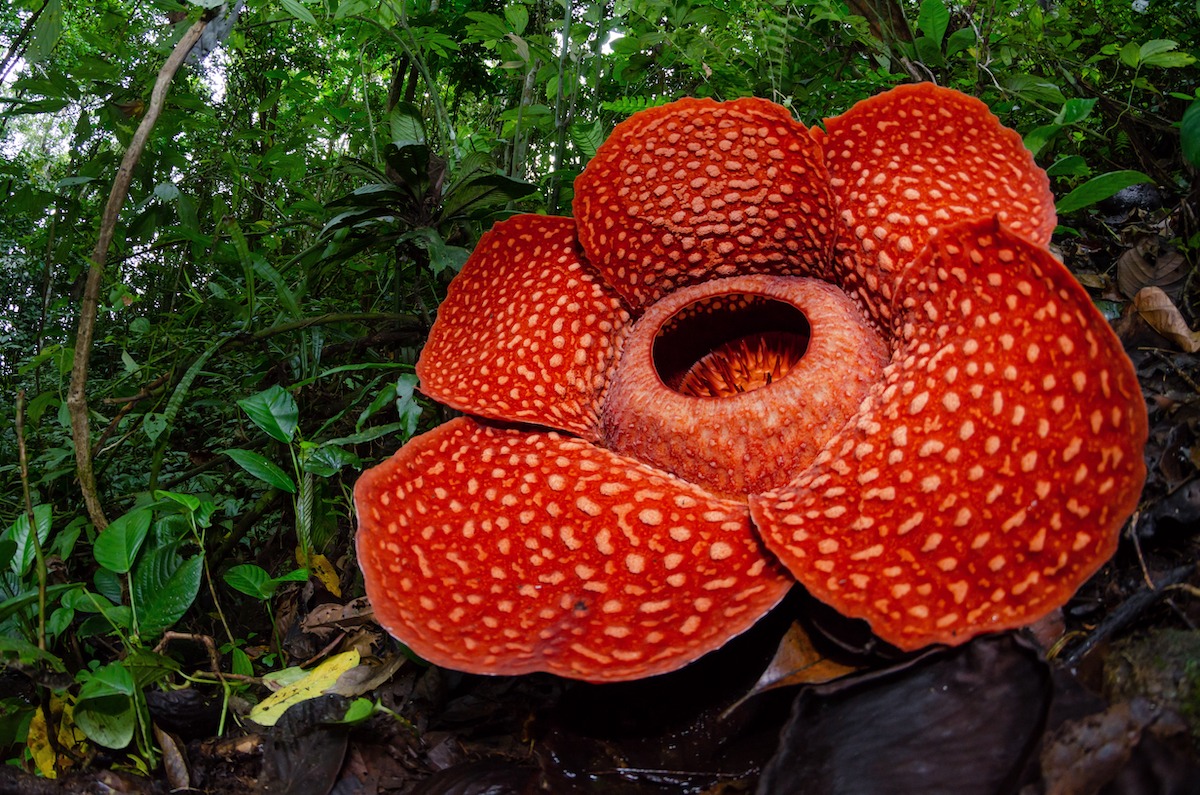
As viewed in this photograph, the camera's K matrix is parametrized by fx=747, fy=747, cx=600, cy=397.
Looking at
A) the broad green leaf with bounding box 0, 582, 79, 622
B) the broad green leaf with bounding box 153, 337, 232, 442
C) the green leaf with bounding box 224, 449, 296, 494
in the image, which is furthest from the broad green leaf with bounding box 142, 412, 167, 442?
the broad green leaf with bounding box 0, 582, 79, 622

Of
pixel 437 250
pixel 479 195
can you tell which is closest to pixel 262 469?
pixel 437 250

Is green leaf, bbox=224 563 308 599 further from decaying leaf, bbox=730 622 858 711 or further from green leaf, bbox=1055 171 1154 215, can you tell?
green leaf, bbox=1055 171 1154 215

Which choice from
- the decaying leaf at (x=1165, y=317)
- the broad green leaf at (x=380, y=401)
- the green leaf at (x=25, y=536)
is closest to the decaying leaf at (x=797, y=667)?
the decaying leaf at (x=1165, y=317)

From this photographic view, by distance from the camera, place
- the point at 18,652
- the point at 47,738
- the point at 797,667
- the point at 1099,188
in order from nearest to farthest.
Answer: the point at 797,667, the point at 18,652, the point at 47,738, the point at 1099,188

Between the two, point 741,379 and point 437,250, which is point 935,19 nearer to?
point 741,379

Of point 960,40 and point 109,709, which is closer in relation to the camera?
point 109,709

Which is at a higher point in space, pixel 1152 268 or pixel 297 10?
pixel 297 10

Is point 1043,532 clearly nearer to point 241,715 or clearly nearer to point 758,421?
point 758,421

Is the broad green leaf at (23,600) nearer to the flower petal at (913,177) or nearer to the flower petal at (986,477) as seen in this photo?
the flower petal at (986,477)
